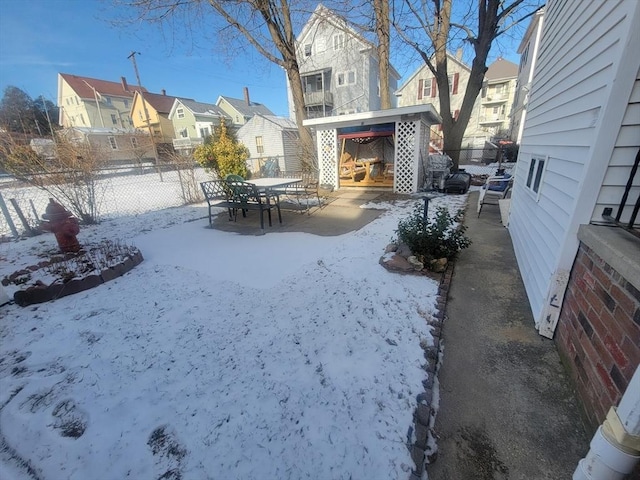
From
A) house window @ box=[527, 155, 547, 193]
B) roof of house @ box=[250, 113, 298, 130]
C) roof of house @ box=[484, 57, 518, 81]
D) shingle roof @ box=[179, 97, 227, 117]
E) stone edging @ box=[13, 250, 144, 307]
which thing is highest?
roof of house @ box=[484, 57, 518, 81]

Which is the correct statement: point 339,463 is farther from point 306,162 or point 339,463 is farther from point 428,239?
point 306,162

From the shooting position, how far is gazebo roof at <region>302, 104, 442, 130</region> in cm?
770

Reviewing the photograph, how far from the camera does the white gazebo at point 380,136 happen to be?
8.14 metres

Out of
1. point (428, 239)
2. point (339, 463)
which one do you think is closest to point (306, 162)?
point (428, 239)

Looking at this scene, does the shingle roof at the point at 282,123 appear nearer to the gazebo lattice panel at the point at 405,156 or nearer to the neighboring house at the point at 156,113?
the gazebo lattice panel at the point at 405,156

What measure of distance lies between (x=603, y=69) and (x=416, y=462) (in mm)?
2725

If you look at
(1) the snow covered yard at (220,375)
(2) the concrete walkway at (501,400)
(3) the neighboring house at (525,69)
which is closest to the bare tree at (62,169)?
(1) the snow covered yard at (220,375)

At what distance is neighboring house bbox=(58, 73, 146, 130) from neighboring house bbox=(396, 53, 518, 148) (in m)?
30.3

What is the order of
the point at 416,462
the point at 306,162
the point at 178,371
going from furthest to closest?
the point at 306,162, the point at 178,371, the point at 416,462

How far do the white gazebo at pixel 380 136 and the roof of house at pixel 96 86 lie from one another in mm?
31689

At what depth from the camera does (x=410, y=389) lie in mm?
1785

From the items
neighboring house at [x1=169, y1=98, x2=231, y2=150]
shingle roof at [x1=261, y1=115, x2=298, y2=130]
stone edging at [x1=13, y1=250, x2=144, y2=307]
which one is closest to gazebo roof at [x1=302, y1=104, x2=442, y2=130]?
stone edging at [x1=13, y1=250, x2=144, y2=307]

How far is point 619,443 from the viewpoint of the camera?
3.49ft

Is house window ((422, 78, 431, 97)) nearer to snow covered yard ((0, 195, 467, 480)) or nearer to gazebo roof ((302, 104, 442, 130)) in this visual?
gazebo roof ((302, 104, 442, 130))
